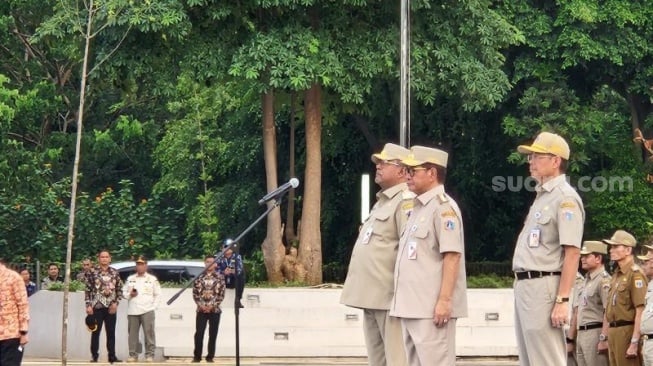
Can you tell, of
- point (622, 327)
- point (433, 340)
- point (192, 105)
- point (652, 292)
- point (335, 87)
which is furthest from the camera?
point (192, 105)

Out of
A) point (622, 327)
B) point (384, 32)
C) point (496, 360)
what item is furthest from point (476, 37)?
point (622, 327)

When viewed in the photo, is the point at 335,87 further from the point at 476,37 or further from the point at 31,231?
the point at 31,231

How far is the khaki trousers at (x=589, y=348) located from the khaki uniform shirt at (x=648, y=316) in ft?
5.93

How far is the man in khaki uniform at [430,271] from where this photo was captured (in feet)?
34.6

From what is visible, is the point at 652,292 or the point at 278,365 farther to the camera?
the point at 278,365

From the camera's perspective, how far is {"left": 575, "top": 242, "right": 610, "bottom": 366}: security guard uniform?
49.9 ft

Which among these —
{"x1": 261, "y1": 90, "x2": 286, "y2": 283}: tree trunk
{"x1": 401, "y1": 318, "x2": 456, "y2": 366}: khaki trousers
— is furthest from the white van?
{"x1": 401, "y1": 318, "x2": 456, "y2": 366}: khaki trousers

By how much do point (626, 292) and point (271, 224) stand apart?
1586cm

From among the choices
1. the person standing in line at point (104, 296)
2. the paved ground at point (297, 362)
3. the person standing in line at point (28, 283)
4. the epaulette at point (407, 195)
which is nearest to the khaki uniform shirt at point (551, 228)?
the epaulette at point (407, 195)

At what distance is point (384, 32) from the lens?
95.6ft

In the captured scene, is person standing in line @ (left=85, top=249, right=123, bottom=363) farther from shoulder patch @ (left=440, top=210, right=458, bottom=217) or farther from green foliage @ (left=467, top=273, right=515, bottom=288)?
shoulder patch @ (left=440, top=210, right=458, bottom=217)

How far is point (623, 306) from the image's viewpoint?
14383mm

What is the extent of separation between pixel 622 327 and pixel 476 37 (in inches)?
620

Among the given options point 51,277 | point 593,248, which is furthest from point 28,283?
point 593,248
